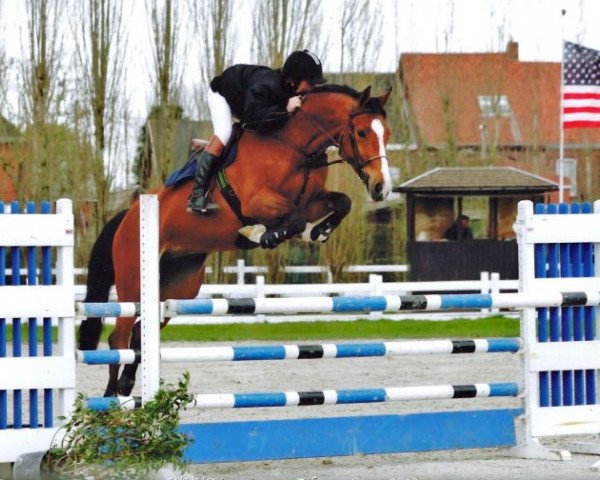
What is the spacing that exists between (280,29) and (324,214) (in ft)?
32.3

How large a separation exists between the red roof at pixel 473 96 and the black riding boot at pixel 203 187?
17.7 metres

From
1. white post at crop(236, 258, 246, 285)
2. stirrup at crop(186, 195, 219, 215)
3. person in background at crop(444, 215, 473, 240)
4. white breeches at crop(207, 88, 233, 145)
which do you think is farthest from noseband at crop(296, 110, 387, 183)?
person in background at crop(444, 215, 473, 240)

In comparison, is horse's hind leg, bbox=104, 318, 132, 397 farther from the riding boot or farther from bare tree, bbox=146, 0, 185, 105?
bare tree, bbox=146, 0, 185, 105

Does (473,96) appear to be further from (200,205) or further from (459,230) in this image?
(200,205)

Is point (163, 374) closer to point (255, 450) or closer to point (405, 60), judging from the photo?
point (255, 450)

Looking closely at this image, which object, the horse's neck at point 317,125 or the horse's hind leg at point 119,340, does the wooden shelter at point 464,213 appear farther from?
the horse's hind leg at point 119,340

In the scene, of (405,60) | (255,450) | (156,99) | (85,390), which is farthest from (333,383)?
(405,60)

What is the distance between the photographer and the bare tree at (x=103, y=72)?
63.4ft

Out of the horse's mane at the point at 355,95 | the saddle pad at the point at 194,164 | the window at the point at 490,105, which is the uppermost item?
the window at the point at 490,105

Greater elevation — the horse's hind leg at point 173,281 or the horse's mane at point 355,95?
the horse's mane at point 355,95

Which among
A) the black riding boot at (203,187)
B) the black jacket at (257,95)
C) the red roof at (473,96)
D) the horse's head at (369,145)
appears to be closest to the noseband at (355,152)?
the horse's head at (369,145)

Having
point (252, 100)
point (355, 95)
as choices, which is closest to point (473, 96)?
point (355, 95)

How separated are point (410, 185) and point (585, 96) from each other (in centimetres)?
261

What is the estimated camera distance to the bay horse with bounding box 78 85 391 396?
22.1ft
